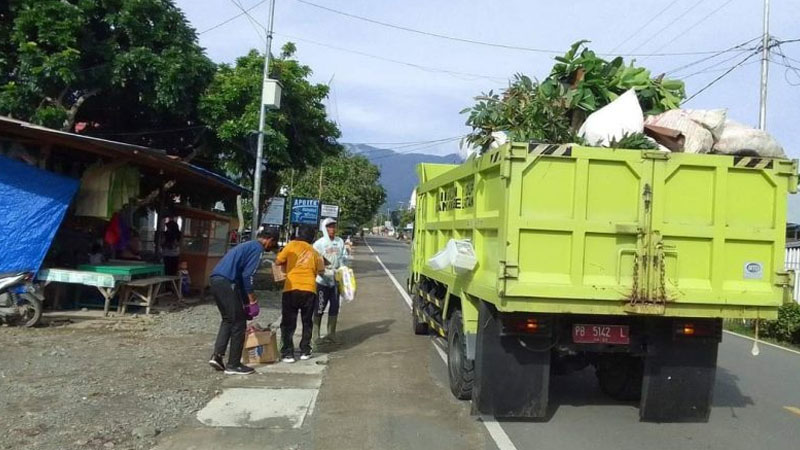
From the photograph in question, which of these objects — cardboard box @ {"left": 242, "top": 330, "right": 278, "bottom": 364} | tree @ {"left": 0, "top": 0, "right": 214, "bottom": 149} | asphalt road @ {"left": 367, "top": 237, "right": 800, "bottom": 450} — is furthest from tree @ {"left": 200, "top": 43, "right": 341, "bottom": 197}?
asphalt road @ {"left": 367, "top": 237, "right": 800, "bottom": 450}

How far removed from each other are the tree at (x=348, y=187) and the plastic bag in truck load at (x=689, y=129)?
35.6m

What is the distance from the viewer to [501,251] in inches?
221

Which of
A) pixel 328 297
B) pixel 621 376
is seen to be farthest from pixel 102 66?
pixel 621 376

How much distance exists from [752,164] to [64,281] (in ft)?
31.1

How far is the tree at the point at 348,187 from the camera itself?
4738 centimetres

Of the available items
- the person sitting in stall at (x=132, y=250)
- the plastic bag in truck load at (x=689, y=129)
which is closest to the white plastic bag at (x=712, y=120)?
the plastic bag in truck load at (x=689, y=129)

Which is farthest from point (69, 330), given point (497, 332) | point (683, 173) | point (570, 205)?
point (683, 173)

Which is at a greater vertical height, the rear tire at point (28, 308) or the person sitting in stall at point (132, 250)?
the person sitting in stall at point (132, 250)

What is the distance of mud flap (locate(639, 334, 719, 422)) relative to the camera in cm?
614

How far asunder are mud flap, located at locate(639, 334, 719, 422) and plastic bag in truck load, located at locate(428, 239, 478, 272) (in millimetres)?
1737

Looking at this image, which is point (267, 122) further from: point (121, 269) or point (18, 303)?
point (18, 303)

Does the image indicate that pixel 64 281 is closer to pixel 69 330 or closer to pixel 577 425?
pixel 69 330

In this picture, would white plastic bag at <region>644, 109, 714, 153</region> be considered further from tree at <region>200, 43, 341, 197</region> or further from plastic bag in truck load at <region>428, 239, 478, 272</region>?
tree at <region>200, 43, 341, 197</region>

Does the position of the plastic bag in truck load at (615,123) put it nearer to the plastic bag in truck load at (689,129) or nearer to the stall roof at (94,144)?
the plastic bag in truck load at (689,129)
